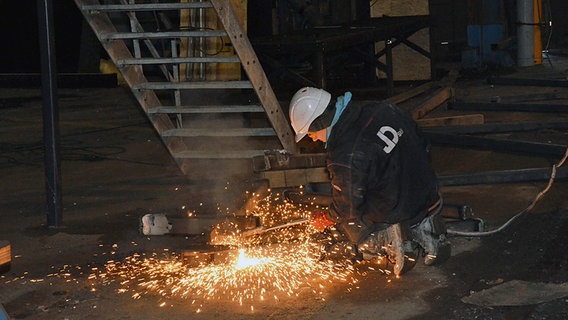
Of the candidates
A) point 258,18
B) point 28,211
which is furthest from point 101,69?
point 28,211

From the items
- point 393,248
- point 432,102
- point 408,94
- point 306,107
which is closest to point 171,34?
point 306,107

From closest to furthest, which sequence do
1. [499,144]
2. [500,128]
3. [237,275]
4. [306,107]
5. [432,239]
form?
[306,107] → [432,239] → [237,275] → [499,144] → [500,128]

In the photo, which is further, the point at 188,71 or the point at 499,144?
the point at 188,71

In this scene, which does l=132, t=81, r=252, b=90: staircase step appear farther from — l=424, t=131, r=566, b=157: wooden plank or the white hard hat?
l=424, t=131, r=566, b=157: wooden plank

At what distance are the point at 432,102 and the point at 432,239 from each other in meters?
6.76

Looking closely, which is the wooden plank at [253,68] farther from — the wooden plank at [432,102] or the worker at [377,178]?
the wooden plank at [432,102]

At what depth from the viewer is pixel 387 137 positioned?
5477 mm

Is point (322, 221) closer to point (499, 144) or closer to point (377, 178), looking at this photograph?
point (377, 178)

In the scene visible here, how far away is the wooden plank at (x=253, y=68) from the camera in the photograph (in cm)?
771

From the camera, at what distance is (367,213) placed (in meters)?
5.75

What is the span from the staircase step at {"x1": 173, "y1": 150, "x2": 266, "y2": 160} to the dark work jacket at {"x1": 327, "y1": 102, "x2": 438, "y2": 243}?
2.97 metres

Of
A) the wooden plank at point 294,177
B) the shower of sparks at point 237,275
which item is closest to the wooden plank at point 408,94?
the wooden plank at point 294,177

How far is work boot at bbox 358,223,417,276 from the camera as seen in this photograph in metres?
5.73

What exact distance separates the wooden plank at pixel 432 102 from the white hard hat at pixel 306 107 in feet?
19.1
